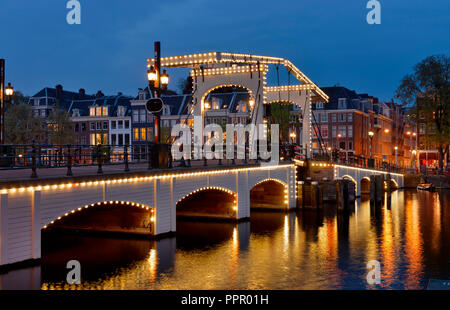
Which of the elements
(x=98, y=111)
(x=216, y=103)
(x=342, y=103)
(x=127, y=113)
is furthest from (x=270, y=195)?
(x=98, y=111)

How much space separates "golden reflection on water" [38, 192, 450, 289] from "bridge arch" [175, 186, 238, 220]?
3.86ft

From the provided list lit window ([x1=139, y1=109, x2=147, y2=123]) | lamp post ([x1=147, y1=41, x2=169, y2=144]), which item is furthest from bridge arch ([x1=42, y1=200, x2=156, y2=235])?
lit window ([x1=139, y1=109, x2=147, y2=123])

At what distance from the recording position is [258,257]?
17.9 m

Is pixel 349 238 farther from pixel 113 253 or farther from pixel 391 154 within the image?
pixel 391 154

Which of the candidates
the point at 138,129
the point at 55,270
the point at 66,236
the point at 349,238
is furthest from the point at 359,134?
the point at 55,270

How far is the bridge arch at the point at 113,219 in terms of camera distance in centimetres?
2014

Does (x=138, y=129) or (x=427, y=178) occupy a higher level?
(x=138, y=129)

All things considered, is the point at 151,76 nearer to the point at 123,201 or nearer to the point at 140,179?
the point at 140,179

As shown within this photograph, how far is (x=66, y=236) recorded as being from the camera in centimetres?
2147

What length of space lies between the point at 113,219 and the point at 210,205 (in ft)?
22.8

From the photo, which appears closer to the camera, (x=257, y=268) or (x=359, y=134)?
(x=257, y=268)

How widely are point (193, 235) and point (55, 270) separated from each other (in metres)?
8.13

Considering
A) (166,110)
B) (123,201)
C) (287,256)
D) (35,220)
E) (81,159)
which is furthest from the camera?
(166,110)
